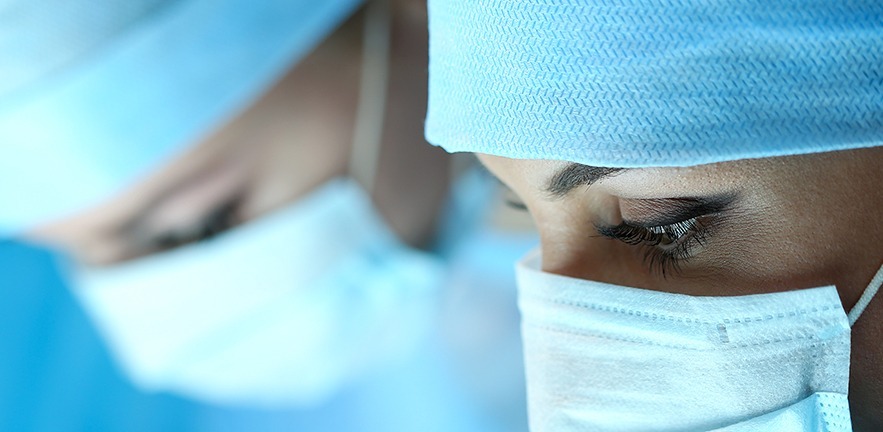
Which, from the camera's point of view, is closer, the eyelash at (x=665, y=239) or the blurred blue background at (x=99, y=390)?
the eyelash at (x=665, y=239)

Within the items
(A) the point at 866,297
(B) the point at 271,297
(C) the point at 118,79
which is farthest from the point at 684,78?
(B) the point at 271,297

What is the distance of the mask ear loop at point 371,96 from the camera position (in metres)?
1.38

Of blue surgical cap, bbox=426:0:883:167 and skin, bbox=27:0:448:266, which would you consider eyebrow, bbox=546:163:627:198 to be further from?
skin, bbox=27:0:448:266

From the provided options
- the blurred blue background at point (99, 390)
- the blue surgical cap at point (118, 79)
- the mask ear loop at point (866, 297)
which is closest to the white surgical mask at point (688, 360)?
the mask ear loop at point (866, 297)

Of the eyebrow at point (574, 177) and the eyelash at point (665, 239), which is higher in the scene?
the eyebrow at point (574, 177)

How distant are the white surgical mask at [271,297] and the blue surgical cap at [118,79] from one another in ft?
0.74

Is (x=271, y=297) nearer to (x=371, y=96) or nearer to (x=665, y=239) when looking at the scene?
(x=371, y=96)

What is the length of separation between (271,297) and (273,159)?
28 cm

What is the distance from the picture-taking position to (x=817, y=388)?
2.02 ft

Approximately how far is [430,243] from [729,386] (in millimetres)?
1032

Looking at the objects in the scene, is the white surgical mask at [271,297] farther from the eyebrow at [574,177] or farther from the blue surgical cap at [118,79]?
the eyebrow at [574,177]

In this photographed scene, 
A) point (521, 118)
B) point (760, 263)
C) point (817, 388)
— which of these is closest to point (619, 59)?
point (521, 118)

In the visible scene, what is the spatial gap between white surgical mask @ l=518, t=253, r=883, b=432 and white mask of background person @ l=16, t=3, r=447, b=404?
0.74 m

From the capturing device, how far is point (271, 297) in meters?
1.49
